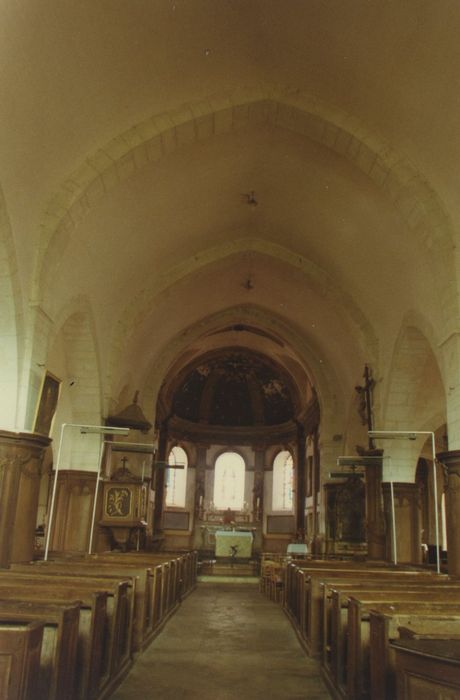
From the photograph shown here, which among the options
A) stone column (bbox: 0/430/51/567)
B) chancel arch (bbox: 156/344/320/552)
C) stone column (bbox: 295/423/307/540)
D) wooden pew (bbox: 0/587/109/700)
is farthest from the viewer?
chancel arch (bbox: 156/344/320/552)

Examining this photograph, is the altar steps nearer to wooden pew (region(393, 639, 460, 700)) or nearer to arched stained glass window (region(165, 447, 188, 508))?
arched stained glass window (region(165, 447, 188, 508))

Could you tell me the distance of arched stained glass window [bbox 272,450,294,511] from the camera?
26.2m

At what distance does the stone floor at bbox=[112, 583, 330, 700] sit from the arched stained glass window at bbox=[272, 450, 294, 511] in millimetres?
15720

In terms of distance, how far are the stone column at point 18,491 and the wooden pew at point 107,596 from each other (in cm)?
218

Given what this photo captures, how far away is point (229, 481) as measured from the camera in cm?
2772

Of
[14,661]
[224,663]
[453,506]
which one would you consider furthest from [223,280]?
[14,661]

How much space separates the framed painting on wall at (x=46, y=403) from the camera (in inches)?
373

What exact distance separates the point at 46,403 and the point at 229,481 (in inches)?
745

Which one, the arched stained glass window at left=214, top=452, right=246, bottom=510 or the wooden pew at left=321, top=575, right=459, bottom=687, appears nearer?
the wooden pew at left=321, top=575, right=459, bottom=687

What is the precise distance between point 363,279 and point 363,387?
271cm

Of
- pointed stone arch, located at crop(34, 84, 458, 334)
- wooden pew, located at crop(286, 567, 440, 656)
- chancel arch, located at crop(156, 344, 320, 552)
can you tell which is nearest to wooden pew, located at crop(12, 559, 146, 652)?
wooden pew, located at crop(286, 567, 440, 656)

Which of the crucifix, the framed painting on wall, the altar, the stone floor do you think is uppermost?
the crucifix

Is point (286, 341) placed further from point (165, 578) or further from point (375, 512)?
point (165, 578)

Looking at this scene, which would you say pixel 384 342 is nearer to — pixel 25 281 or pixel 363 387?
pixel 363 387
